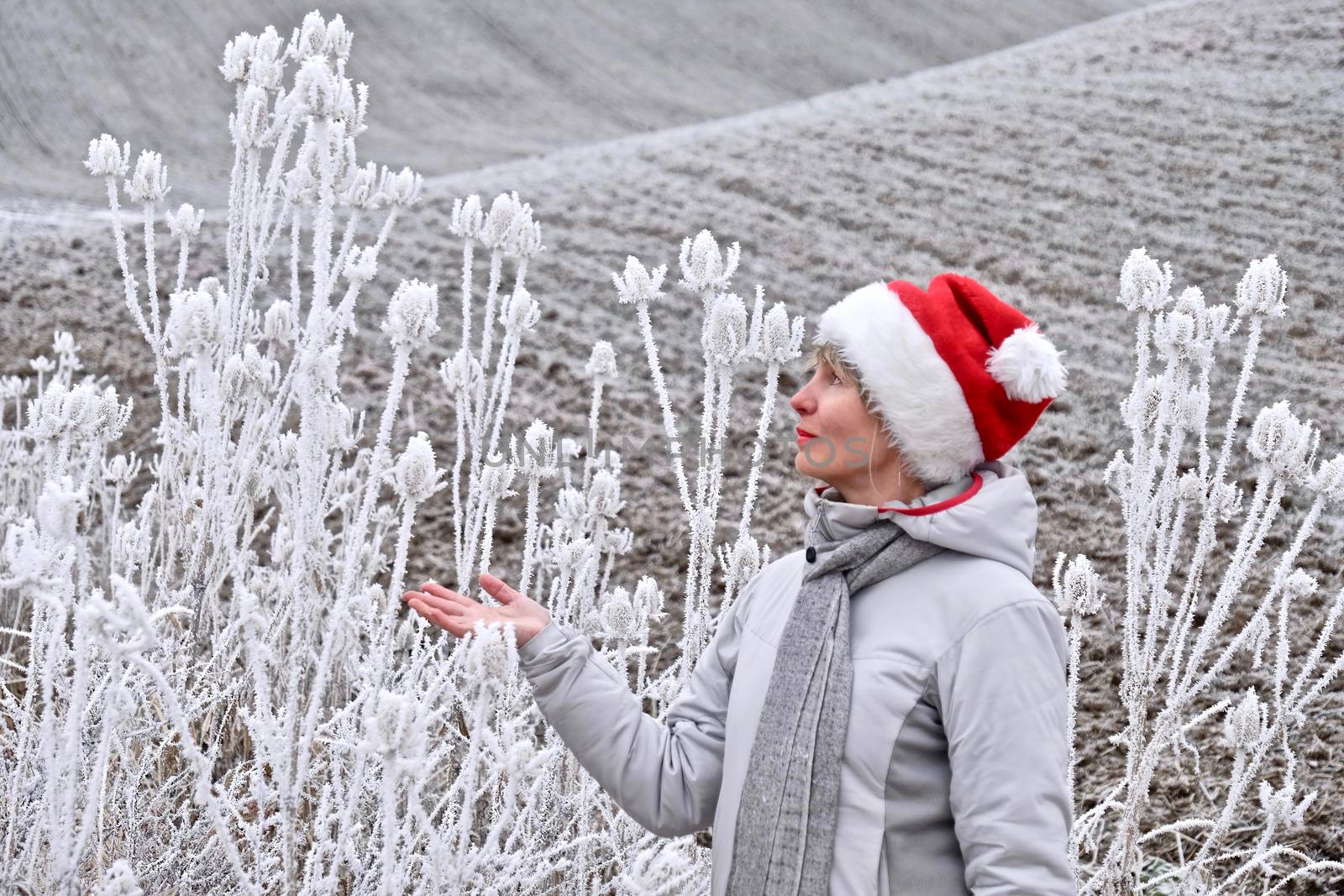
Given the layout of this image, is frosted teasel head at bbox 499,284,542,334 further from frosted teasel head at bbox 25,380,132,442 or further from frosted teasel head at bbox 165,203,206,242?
frosted teasel head at bbox 165,203,206,242

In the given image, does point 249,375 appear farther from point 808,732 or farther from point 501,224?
point 808,732

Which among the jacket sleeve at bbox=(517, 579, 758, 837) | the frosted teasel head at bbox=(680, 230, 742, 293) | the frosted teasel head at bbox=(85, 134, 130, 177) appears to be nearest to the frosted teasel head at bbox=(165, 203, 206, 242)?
the frosted teasel head at bbox=(85, 134, 130, 177)

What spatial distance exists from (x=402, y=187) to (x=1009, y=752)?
4.79 feet

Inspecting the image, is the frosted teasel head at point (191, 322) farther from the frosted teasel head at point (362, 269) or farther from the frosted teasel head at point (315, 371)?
the frosted teasel head at point (362, 269)

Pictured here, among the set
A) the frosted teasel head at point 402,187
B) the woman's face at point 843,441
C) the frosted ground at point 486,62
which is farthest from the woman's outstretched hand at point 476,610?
the frosted ground at point 486,62

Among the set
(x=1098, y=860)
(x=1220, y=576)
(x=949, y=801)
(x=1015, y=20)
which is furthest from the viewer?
(x=1015, y=20)

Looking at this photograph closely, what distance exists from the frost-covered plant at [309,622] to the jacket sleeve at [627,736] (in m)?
0.08

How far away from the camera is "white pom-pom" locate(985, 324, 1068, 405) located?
4.66 feet

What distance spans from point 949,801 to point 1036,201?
5.18 meters

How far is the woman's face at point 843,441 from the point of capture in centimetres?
151

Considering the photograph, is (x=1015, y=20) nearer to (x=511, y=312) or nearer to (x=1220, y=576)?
(x=1220, y=576)

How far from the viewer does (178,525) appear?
7.65ft

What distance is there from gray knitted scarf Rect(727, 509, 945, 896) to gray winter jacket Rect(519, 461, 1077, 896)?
2 cm

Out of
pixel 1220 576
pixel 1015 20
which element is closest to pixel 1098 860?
pixel 1220 576
